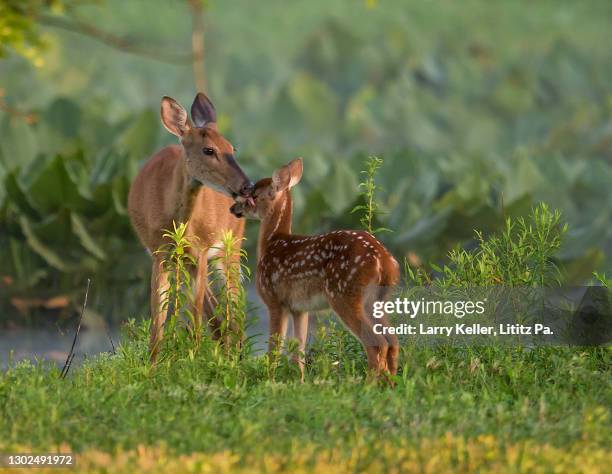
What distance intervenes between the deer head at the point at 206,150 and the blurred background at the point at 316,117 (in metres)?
1.84

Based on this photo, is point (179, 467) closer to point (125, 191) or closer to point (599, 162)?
point (125, 191)

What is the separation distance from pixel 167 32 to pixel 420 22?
17.1 feet

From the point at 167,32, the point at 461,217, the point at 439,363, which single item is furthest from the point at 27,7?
the point at 167,32

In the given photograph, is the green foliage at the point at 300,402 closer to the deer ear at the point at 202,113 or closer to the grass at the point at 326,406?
the grass at the point at 326,406

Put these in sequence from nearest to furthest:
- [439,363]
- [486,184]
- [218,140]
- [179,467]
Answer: [179,467]
[439,363]
[218,140]
[486,184]

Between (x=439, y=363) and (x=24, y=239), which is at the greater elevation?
(x=24, y=239)

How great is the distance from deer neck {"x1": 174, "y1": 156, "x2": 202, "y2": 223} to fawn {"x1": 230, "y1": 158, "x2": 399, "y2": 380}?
1.81 feet

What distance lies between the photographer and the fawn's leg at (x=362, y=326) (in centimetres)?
738

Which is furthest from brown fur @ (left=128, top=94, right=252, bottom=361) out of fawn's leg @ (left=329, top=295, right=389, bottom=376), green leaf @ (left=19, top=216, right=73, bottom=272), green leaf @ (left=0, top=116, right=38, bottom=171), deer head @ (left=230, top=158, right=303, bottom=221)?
green leaf @ (left=0, top=116, right=38, bottom=171)

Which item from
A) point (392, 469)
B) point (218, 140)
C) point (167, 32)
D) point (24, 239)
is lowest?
point (392, 469)

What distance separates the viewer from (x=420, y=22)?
29.5 m

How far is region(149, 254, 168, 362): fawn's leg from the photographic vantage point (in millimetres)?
8359

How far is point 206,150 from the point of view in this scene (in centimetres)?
855

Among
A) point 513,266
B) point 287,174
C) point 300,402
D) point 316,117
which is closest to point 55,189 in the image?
point 287,174
